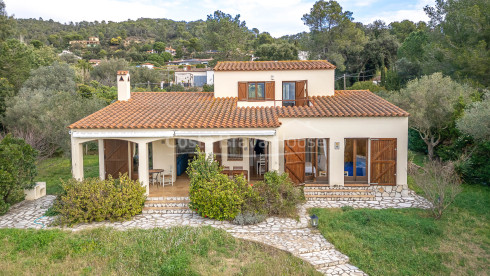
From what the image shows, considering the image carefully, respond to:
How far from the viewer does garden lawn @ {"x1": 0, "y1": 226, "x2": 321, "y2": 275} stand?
10305mm

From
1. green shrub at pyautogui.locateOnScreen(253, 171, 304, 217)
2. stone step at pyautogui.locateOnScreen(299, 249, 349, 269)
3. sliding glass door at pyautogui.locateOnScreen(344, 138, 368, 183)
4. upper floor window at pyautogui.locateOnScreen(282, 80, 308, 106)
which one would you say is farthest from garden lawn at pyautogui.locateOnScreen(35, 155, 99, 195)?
sliding glass door at pyautogui.locateOnScreen(344, 138, 368, 183)

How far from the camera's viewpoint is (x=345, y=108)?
18484mm

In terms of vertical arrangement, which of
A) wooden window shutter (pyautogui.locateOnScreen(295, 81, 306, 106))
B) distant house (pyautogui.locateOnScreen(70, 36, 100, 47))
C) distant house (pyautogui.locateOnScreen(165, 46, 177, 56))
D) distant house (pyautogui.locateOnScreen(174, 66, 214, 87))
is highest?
distant house (pyautogui.locateOnScreen(70, 36, 100, 47))

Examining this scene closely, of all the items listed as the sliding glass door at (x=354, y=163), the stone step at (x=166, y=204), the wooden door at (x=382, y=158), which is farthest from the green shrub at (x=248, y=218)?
the wooden door at (x=382, y=158)

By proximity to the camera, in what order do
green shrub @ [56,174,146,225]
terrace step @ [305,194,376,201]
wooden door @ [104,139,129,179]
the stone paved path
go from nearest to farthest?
1. the stone paved path
2. green shrub @ [56,174,146,225]
3. terrace step @ [305,194,376,201]
4. wooden door @ [104,139,129,179]

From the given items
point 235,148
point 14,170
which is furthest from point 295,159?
point 14,170

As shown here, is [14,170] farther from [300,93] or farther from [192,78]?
[192,78]

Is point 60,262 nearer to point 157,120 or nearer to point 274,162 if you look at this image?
point 157,120

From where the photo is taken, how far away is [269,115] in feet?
59.2

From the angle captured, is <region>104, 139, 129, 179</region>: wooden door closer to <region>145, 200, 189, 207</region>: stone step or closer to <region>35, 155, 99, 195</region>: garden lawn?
<region>145, 200, 189, 207</region>: stone step

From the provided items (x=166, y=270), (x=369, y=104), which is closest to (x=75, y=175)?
(x=166, y=270)

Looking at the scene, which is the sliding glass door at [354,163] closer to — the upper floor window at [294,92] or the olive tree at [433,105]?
the upper floor window at [294,92]

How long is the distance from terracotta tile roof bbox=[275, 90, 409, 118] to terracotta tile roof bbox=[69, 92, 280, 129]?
4.54 feet

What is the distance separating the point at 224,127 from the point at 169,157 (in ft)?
13.6
